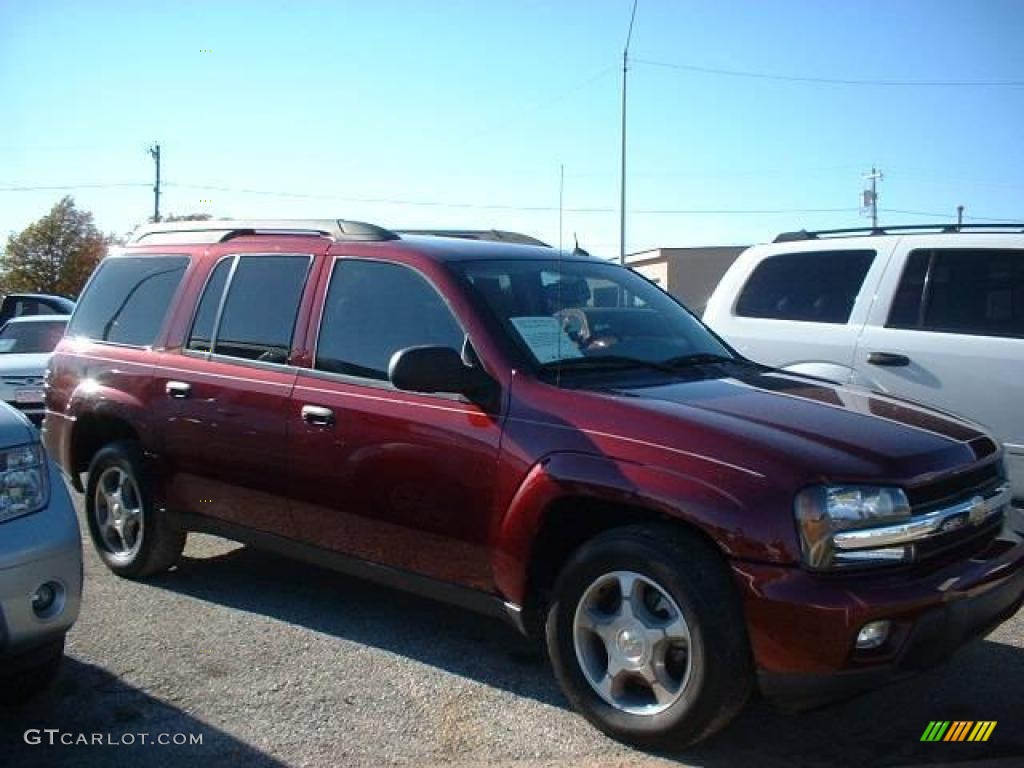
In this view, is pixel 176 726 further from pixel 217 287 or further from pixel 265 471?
pixel 217 287

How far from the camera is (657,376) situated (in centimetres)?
414

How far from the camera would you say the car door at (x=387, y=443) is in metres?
3.92

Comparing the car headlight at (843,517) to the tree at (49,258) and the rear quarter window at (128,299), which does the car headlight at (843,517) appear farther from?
the tree at (49,258)

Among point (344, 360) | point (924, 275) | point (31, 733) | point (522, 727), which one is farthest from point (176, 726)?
point (924, 275)

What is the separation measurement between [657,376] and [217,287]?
2.44m

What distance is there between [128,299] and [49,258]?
42.9 metres

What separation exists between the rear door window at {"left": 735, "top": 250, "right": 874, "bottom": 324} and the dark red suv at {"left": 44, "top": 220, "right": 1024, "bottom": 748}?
1751mm

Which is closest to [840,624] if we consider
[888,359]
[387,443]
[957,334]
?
[387,443]

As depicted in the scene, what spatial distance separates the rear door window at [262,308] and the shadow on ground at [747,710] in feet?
4.34

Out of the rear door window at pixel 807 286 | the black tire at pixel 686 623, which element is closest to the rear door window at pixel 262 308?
the black tire at pixel 686 623

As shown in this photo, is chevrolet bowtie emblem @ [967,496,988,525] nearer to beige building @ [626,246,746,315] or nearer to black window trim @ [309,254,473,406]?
black window trim @ [309,254,473,406]

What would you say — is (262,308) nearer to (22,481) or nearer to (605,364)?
(22,481)

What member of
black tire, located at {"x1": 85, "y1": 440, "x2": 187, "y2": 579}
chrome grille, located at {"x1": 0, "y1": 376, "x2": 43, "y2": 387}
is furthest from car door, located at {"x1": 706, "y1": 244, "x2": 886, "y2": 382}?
chrome grille, located at {"x1": 0, "y1": 376, "x2": 43, "y2": 387}

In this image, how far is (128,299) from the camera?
5.74 meters
